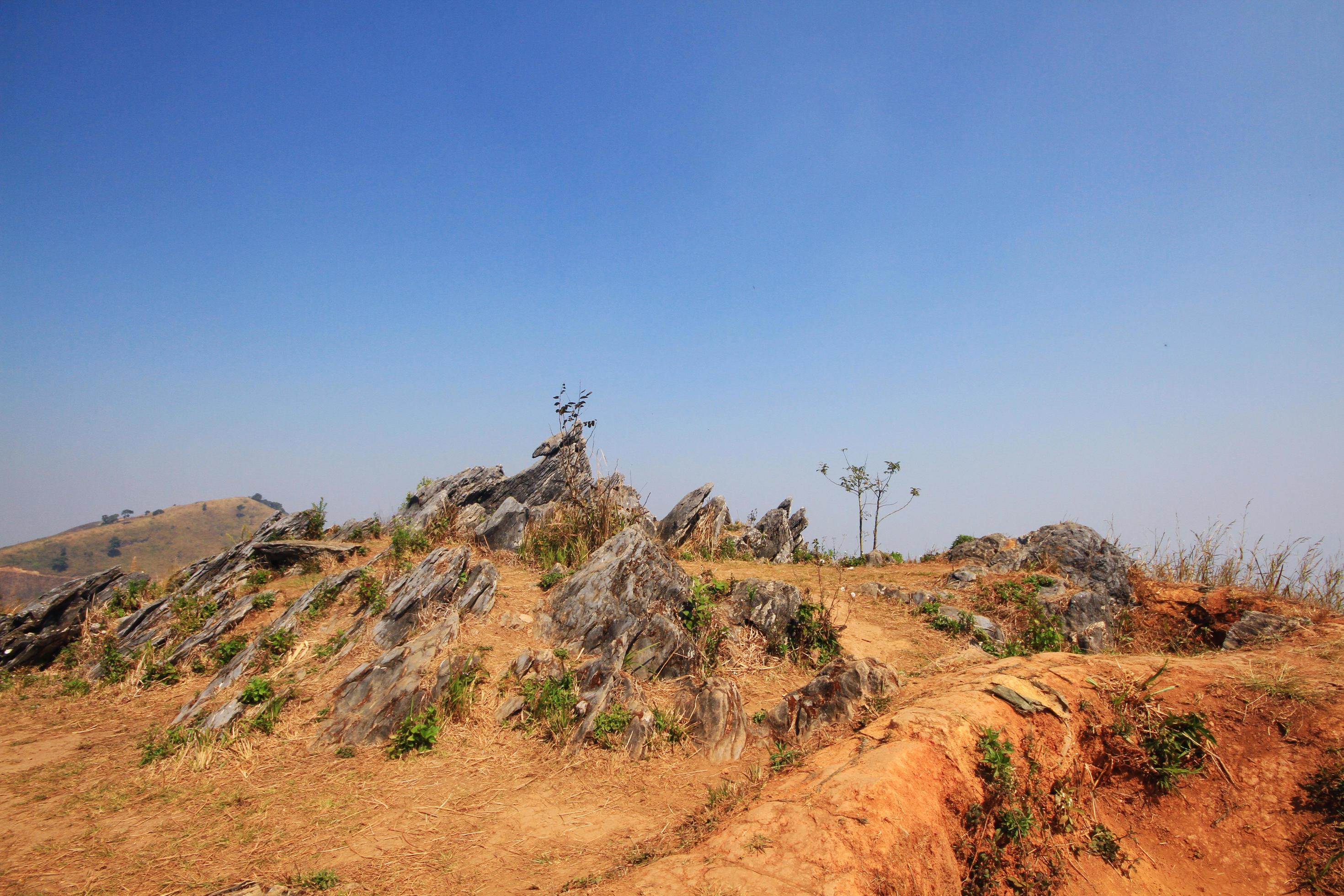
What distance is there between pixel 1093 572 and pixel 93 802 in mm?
16832

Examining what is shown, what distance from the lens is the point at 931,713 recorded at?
5.11m

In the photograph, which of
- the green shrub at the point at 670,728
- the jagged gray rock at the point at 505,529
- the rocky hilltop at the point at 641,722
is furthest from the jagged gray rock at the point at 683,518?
the green shrub at the point at 670,728

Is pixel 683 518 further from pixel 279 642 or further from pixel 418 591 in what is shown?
pixel 279 642

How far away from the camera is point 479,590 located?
9648 millimetres

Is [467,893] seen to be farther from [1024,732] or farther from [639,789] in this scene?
[1024,732]

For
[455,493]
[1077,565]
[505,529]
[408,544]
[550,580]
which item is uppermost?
[455,493]

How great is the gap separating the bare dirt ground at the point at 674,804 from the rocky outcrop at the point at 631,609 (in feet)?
4.98

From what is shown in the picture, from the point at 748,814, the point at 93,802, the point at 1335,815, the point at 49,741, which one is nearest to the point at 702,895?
the point at 748,814

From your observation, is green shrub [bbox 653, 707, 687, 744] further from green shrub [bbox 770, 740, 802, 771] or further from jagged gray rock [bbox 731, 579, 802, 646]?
jagged gray rock [bbox 731, 579, 802, 646]

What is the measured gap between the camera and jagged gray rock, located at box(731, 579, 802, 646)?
400 inches

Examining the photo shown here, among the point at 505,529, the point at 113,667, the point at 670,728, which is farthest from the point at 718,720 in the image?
the point at 113,667

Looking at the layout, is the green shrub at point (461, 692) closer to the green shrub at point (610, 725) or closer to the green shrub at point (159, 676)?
the green shrub at point (610, 725)

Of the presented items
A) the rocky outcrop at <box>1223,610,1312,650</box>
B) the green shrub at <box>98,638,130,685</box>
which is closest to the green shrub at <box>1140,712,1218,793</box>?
the rocky outcrop at <box>1223,610,1312,650</box>

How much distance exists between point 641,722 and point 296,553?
957cm
